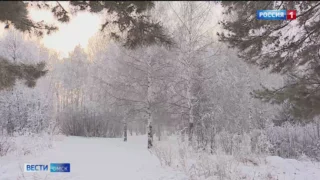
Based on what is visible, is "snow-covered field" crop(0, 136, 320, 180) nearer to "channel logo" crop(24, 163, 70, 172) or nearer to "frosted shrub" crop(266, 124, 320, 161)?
"channel logo" crop(24, 163, 70, 172)

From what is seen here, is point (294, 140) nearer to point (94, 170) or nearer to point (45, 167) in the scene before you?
point (94, 170)

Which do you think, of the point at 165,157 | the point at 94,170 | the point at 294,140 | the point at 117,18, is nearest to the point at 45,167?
the point at 94,170

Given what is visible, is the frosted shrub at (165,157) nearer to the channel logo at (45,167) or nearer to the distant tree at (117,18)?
the channel logo at (45,167)

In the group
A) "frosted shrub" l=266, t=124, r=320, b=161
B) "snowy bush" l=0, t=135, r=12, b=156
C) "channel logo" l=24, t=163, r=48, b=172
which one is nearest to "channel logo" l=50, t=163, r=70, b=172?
"channel logo" l=24, t=163, r=48, b=172

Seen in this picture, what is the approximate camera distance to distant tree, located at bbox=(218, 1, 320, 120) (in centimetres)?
454

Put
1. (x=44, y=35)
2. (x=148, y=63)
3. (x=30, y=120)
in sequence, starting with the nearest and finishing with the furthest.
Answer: (x=44, y=35) < (x=148, y=63) < (x=30, y=120)

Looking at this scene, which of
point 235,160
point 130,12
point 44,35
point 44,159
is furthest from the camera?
point 44,159

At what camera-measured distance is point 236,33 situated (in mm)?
4863

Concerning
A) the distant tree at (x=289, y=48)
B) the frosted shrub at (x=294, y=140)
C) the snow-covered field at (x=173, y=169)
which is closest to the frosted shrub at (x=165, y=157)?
the snow-covered field at (x=173, y=169)

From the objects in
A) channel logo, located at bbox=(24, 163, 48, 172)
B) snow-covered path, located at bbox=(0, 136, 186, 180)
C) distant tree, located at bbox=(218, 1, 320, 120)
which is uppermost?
distant tree, located at bbox=(218, 1, 320, 120)

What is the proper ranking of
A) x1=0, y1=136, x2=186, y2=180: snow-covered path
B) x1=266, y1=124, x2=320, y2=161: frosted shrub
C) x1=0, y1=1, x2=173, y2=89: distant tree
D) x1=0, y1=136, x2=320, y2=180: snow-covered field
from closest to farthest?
x1=0, y1=1, x2=173, y2=89: distant tree → x1=0, y1=136, x2=320, y2=180: snow-covered field → x1=0, y1=136, x2=186, y2=180: snow-covered path → x1=266, y1=124, x2=320, y2=161: frosted shrub

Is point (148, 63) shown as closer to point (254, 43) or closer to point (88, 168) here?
point (88, 168)

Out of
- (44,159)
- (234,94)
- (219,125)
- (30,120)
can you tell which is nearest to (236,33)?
(44,159)

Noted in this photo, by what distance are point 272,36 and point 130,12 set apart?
2.85 m
